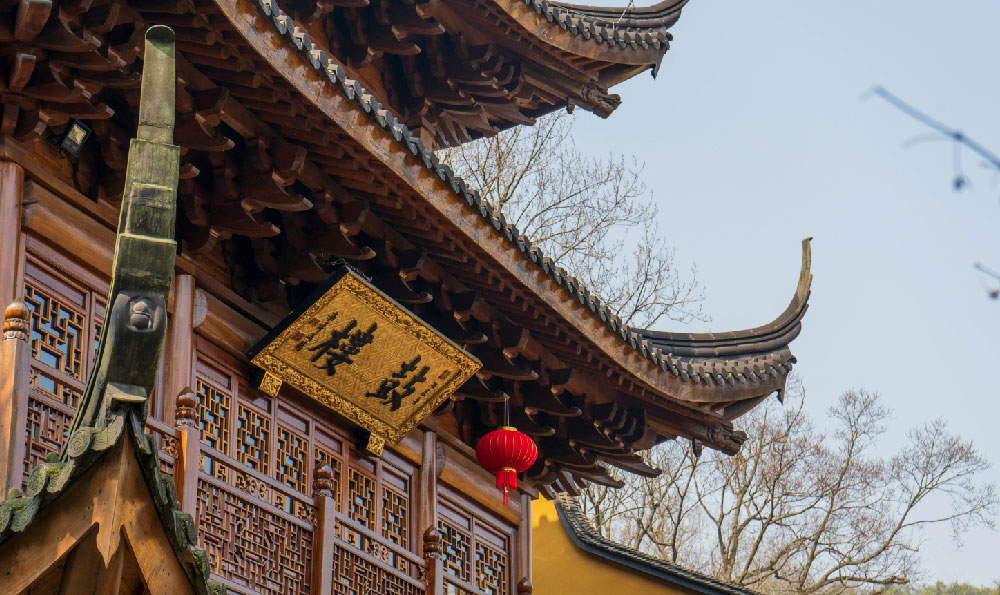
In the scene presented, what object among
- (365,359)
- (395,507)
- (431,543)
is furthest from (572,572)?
(365,359)

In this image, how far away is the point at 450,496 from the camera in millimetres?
8617

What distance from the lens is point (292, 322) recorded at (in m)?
7.18

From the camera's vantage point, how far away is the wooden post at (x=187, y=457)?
575 centimetres

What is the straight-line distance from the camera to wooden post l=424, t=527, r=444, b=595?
7.30 m

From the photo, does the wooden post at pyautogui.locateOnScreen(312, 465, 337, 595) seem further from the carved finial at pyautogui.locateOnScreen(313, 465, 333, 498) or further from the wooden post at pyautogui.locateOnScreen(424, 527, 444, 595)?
the wooden post at pyautogui.locateOnScreen(424, 527, 444, 595)

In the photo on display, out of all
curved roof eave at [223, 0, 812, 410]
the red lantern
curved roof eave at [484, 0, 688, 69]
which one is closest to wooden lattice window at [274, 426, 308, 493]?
curved roof eave at [223, 0, 812, 410]

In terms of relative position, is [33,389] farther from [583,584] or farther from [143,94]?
[583,584]

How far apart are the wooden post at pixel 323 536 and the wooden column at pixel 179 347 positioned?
724 mm

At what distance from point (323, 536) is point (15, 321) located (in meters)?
1.79

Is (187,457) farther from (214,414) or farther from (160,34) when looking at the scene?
(160,34)

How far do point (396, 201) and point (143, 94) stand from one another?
2.28 meters

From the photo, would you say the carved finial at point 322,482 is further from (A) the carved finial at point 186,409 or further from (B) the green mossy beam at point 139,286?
(B) the green mossy beam at point 139,286

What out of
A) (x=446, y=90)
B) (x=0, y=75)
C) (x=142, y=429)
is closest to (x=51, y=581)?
(x=142, y=429)

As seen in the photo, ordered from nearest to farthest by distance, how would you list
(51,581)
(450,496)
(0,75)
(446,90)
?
(51,581) → (0,75) → (450,496) → (446,90)
